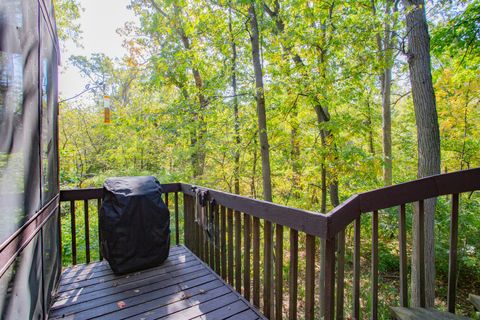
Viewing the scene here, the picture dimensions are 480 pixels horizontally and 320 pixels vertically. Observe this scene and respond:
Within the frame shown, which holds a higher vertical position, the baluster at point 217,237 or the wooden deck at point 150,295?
the baluster at point 217,237

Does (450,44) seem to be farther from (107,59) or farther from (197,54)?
(107,59)

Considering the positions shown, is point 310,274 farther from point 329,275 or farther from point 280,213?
point 280,213

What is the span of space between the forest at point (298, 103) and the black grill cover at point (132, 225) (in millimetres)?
1275

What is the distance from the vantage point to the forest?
379cm

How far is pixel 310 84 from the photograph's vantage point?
435cm

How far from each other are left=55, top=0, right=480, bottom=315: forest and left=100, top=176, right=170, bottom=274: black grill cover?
128 centimetres

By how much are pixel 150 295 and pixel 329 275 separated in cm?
170

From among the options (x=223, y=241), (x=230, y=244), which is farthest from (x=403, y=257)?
(x=223, y=241)

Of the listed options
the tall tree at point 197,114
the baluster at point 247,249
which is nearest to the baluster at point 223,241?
the baluster at point 247,249

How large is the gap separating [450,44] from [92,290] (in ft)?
17.7

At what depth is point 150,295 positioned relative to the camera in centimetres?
224

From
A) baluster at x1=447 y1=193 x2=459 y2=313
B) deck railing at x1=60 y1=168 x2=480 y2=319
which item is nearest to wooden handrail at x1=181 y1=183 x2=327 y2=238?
deck railing at x1=60 y1=168 x2=480 y2=319

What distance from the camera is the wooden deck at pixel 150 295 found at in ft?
Answer: 6.51

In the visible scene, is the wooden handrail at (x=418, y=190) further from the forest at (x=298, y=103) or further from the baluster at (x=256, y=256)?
the forest at (x=298, y=103)
